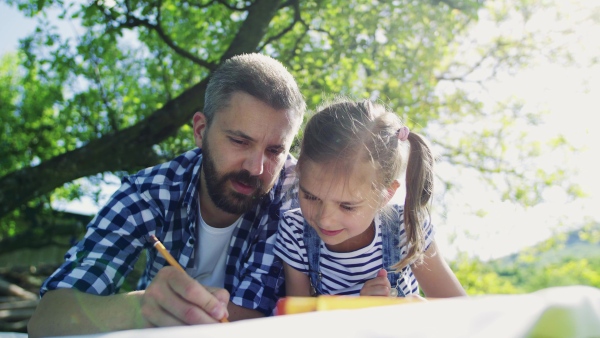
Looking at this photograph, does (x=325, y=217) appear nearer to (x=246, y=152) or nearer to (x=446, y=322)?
(x=246, y=152)

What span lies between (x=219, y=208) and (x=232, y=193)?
0.49 feet

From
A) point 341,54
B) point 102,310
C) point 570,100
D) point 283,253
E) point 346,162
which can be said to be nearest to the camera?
point 102,310

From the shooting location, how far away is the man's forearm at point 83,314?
164 cm

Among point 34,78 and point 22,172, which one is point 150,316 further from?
point 34,78

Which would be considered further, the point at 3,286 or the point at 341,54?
the point at 3,286

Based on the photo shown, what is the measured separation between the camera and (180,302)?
141cm

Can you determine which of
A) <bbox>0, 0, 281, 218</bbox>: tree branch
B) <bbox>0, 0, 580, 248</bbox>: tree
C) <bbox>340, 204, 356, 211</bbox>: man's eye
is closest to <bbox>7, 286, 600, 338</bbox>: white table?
<bbox>340, 204, 356, 211</bbox>: man's eye

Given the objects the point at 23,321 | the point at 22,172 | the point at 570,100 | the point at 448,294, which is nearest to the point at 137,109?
the point at 22,172

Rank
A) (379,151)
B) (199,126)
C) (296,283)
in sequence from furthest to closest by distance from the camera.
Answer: (199,126), (296,283), (379,151)

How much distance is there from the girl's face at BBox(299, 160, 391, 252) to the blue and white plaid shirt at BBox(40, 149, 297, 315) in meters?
0.39

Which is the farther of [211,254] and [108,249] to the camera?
[211,254]

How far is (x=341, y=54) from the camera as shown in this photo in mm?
5375

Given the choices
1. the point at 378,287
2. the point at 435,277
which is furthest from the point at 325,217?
the point at 435,277

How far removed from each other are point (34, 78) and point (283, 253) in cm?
642
